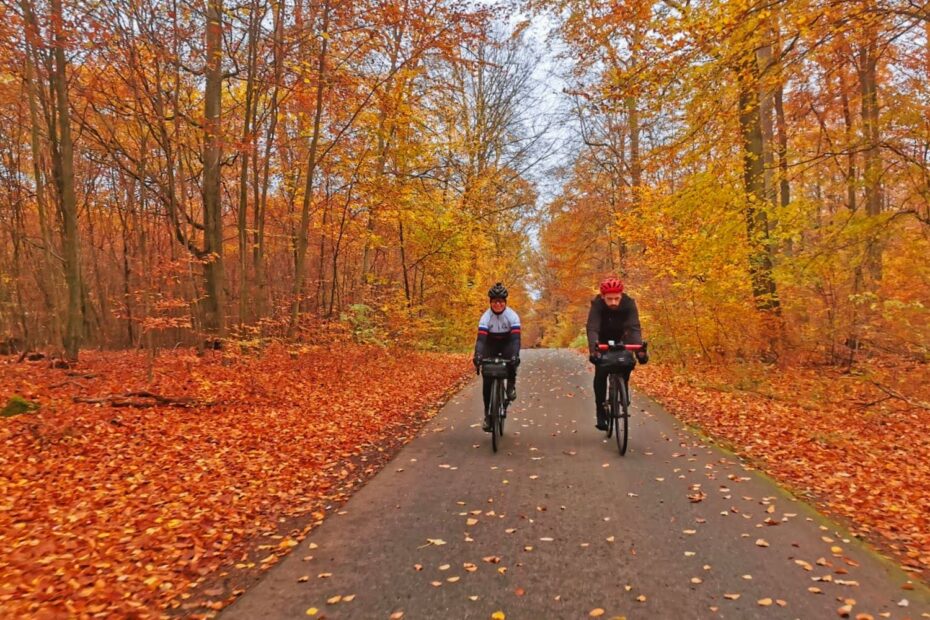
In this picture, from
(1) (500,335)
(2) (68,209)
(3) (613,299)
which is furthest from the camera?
(2) (68,209)

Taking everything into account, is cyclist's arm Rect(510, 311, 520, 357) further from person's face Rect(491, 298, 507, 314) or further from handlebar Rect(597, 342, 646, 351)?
handlebar Rect(597, 342, 646, 351)

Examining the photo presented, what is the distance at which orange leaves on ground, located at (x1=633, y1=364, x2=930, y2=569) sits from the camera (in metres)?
4.61

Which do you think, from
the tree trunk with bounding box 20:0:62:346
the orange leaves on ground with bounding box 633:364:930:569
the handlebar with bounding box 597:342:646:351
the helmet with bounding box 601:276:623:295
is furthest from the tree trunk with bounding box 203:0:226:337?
the orange leaves on ground with bounding box 633:364:930:569

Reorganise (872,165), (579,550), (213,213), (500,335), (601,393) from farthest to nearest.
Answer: (213,213) → (872,165) → (500,335) → (601,393) → (579,550)

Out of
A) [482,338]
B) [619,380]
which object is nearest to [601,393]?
[619,380]

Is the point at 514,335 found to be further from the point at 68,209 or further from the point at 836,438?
the point at 68,209

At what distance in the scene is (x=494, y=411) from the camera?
22.8 ft

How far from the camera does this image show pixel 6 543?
Result: 4.08 meters

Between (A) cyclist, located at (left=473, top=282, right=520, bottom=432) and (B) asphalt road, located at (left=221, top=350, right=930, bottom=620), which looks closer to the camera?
(B) asphalt road, located at (left=221, top=350, right=930, bottom=620)

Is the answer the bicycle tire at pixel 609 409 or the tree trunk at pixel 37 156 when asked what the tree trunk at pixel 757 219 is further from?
the tree trunk at pixel 37 156

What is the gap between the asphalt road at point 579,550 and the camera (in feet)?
10.6

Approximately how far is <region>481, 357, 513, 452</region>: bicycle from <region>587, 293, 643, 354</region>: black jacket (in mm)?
1193

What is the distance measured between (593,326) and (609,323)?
1.13 ft

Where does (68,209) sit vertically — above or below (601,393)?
above
